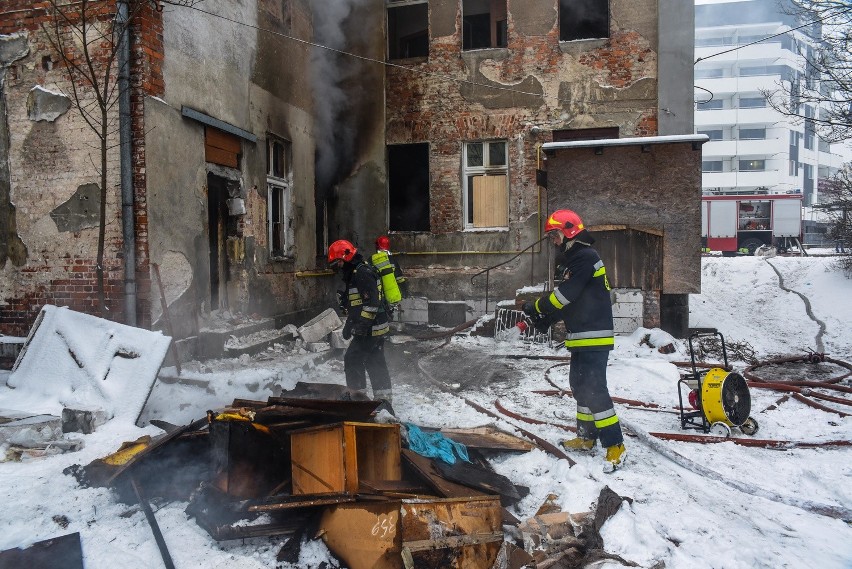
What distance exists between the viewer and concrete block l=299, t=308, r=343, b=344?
363 inches

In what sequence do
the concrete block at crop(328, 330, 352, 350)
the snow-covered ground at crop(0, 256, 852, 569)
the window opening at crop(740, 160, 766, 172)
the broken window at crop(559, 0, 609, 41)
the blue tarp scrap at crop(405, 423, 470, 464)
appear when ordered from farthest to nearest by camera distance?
1. the window opening at crop(740, 160, 766, 172)
2. the broken window at crop(559, 0, 609, 41)
3. the concrete block at crop(328, 330, 352, 350)
4. the blue tarp scrap at crop(405, 423, 470, 464)
5. the snow-covered ground at crop(0, 256, 852, 569)

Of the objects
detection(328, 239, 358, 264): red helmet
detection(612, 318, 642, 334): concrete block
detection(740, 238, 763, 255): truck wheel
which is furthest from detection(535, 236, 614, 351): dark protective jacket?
detection(740, 238, 763, 255): truck wheel

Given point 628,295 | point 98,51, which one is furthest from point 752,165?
point 98,51

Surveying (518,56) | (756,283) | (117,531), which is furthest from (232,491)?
(756,283)

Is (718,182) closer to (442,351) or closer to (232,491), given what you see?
(442,351)

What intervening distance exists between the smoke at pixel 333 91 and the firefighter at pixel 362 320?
6.07 meters

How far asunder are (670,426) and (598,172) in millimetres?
5719

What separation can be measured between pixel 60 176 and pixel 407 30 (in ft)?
27.9

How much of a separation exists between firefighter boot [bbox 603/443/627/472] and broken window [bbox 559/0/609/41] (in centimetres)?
980

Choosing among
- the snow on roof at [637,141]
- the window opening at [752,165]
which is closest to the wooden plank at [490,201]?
the snow on roof at [637,141]

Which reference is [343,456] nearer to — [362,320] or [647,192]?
[362,320]

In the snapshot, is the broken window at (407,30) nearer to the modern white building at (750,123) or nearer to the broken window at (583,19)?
the broken window at (583,19)

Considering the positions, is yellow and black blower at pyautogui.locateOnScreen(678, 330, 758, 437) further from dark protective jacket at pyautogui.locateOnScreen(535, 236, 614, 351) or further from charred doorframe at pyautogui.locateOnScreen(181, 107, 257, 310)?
charred doorframe at pyautogui.locateOnScreen(181, 107, 257, 310)

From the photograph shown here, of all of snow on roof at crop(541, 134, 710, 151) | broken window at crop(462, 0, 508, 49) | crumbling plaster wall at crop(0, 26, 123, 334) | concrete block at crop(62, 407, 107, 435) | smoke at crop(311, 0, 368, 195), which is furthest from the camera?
broken window at crop(462, 0, 508, 49)
